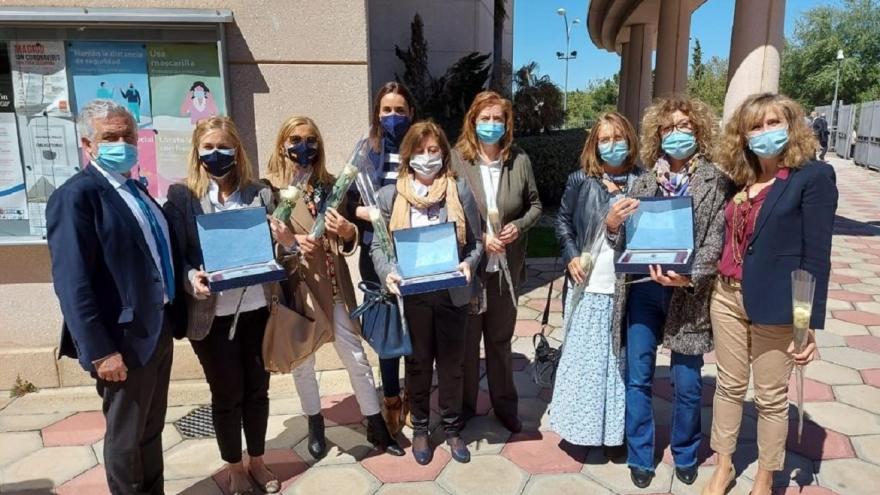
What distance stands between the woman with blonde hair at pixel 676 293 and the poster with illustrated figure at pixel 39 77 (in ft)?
11.4

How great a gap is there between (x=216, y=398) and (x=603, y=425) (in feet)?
6.48

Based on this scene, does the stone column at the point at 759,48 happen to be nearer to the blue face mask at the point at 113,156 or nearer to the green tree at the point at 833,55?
the blue face mask at the point at 113,156

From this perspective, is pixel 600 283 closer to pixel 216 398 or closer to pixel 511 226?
pixel 511 226

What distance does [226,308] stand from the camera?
273 cm

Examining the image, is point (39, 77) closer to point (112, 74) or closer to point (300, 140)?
point (112, 74)

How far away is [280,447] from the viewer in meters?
3.48

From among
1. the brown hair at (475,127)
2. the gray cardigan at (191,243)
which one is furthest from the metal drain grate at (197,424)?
the brown hair at (475,127)

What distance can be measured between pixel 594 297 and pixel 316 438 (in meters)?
1.75

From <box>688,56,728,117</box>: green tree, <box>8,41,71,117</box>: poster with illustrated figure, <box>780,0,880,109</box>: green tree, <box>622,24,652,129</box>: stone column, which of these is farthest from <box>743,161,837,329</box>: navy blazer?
<box>780,0,880,109</box>: green tree

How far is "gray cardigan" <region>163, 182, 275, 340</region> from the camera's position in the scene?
263cm

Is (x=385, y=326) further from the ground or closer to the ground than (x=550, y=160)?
closer to the ground

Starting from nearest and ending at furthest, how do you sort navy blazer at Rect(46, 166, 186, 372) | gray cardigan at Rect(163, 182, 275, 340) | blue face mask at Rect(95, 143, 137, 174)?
navy blazer at Rect(46, 166, 186, 372)
blue face mask at Rect(95, 143, 137, 174)
gray cardigan at Rect(163, 182, 275, 340)

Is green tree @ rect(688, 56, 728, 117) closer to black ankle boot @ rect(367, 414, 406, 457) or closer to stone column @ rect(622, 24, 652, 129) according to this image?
stone column @ rect(622, 24, 652, 129)

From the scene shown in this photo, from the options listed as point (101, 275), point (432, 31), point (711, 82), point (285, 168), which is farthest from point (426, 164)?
point (711, 82)
